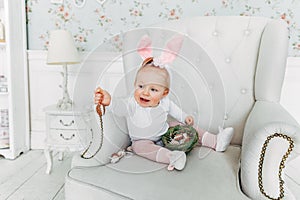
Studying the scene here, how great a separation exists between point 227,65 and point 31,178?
127 centimetres

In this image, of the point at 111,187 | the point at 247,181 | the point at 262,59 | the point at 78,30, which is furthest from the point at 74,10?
the point at 247,181

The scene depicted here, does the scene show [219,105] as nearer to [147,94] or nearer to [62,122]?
[147,94]

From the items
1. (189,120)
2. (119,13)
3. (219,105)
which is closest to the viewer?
(189,120)

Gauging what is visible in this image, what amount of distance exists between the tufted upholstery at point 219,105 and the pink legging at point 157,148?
3 centimetres

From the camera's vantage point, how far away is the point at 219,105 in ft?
4.64

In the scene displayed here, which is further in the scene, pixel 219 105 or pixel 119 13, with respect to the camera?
pixel 119 13

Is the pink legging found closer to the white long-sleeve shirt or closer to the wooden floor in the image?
the white long-sleeve shirt

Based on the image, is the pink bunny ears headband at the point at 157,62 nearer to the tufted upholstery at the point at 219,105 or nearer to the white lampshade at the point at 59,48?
the tufted upholstery at the point at 219,105

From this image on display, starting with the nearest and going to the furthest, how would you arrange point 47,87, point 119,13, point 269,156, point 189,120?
point 269,156 < point 189,120 < point 119,13 < point 47,87

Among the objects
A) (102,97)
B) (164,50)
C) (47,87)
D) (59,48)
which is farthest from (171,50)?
(47,87)

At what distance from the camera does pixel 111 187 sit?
936mm

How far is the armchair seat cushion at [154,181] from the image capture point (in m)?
0.90

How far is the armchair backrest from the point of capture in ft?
4.25

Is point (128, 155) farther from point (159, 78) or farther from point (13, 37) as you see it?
point (13, 37)
